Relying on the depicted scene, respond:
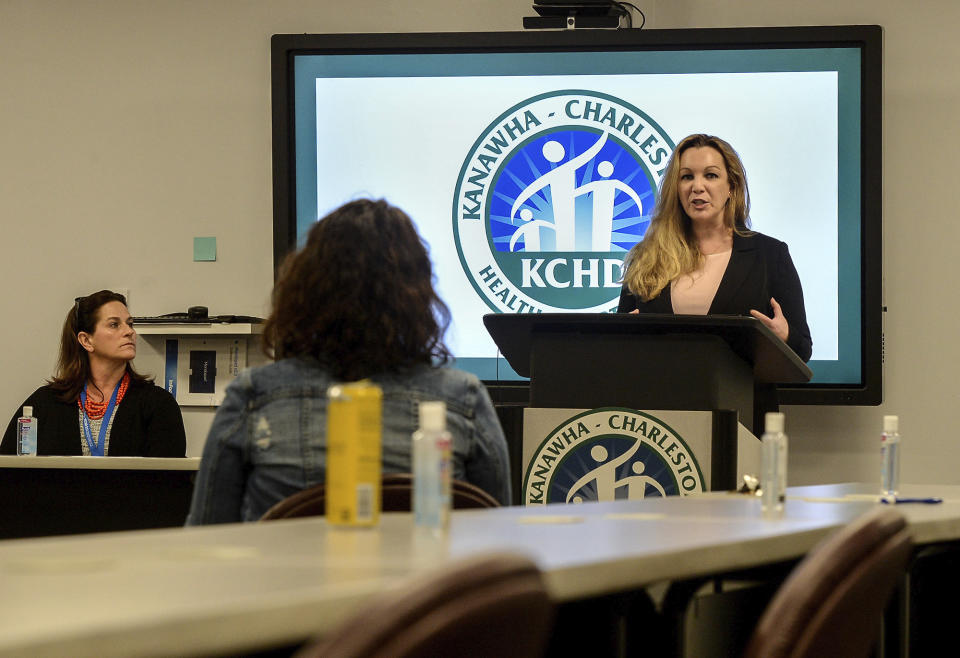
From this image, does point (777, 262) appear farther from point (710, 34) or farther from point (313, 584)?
point (313, 584)

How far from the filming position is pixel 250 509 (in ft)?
5.46

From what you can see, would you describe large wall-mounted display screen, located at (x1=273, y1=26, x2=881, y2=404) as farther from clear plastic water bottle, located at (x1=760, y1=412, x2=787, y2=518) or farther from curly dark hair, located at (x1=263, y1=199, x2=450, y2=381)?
clear plastic water bottle, located at (x1=760, y1=412, x2=787, y2=518)

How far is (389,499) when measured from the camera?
1.46m

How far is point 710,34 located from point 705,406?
241 centimetres

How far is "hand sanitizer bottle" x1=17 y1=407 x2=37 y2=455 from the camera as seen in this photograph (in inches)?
183

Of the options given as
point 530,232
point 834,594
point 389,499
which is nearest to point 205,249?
point 530,232

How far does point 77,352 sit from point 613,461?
10.2ft

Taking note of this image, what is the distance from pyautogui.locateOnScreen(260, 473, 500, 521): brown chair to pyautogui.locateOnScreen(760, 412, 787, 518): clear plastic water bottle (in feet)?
1.20

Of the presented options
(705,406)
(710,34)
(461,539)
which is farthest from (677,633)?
(710,34)

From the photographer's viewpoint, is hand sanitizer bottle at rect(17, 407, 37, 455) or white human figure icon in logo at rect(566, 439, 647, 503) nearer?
white human figure icon in logo at rect(566, 439, 647, 503)

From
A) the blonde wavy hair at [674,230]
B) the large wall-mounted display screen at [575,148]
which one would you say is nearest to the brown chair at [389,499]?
the blonde wavy hair at [674,230]

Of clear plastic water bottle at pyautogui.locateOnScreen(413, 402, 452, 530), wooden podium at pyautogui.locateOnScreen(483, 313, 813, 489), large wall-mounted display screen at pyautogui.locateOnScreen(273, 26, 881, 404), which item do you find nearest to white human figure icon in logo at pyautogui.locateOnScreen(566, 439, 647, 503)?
wooden podium at pyautogui.locateOnScreen(483, 313, 813, 489)

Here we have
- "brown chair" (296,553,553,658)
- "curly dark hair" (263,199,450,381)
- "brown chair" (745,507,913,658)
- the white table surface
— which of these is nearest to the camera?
A: "brown chair" (296,553,553,658)

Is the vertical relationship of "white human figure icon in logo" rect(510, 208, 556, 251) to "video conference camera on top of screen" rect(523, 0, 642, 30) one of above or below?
below
